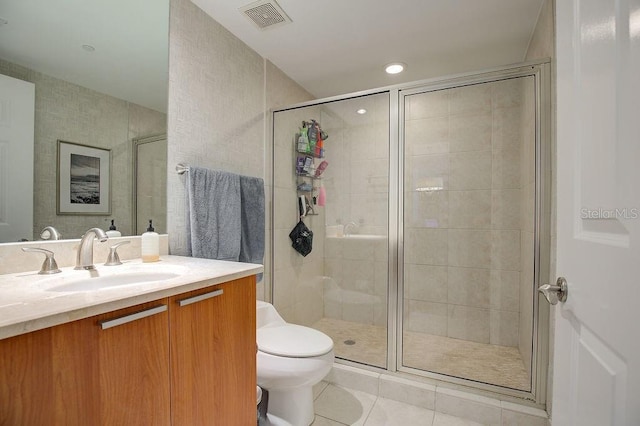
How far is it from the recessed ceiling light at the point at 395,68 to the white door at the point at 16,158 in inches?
85.6

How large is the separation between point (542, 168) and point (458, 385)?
1345mm

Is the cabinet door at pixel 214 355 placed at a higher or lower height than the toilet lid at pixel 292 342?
higher

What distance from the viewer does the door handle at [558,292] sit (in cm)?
71

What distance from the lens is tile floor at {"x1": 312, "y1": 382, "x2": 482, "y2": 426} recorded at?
1.61 m

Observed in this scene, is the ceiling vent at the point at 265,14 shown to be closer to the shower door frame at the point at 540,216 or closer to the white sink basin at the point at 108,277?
the shower door frame at the point at 540,216

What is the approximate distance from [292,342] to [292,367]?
156mm

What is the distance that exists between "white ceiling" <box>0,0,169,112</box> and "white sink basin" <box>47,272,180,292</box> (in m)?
0.80

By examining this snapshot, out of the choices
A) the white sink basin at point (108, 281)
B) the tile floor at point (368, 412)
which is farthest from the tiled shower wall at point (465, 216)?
the white sink basin at point (108, 281)

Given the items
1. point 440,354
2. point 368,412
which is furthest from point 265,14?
point 440,354

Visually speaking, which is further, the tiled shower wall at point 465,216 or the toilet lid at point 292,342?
the tiled shower wall at point 465,216

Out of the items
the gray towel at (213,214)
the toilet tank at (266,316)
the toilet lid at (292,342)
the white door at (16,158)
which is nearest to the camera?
the white door at (16,158)

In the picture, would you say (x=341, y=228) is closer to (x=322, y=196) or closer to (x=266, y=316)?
(x=322, y=196)

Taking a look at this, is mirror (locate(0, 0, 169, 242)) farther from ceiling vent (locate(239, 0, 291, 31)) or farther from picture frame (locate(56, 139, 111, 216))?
ceiling vent (locate(239, 0, 291, 31))

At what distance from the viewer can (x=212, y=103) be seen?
1.79 meters
